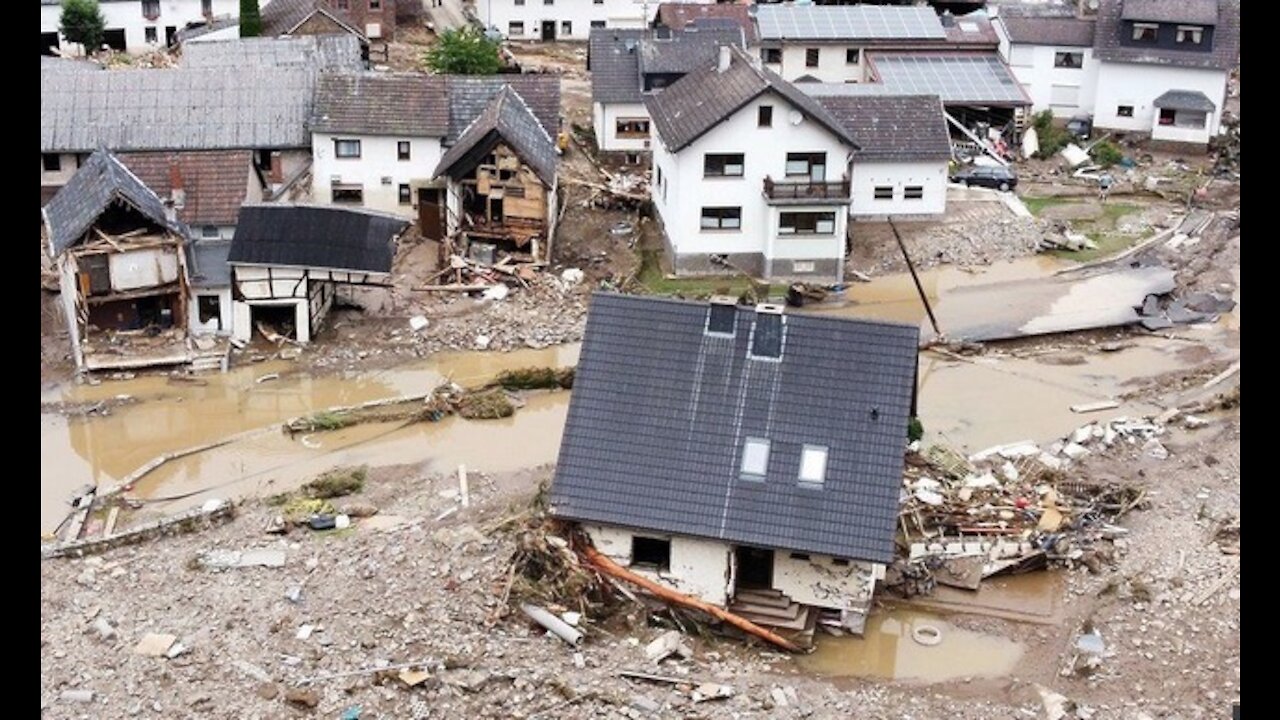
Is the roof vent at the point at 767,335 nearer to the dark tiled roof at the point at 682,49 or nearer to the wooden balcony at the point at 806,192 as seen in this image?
the wooden balcony at the point at 806,192

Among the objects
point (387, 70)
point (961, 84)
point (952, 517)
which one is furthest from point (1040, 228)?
point (387, 70)

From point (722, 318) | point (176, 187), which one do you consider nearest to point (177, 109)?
point (176, 187)

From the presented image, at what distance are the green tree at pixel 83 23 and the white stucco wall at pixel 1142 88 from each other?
42003mm

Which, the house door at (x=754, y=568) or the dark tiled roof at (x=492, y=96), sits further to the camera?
the dark tiled roof at (x=492, y=96)

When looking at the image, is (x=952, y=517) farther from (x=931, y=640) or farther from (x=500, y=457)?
(x=500, y=457)

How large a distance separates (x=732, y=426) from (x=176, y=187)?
859 inches

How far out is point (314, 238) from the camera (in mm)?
36500

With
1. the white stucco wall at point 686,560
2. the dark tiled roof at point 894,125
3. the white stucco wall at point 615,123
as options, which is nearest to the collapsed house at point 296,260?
the white stucco wall at point 615,123

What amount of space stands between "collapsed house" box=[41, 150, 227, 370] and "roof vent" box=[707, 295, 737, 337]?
16258 mm

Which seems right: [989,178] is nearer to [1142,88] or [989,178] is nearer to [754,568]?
[1142,88]

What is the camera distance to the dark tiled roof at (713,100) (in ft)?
130

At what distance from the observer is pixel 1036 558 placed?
2539cm

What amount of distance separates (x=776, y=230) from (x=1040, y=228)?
34.0 feet

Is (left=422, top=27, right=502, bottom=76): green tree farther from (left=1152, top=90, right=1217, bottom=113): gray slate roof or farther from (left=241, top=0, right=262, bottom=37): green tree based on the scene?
(left=1152, top=90, right=1217, bottom=113): gray slate roof
